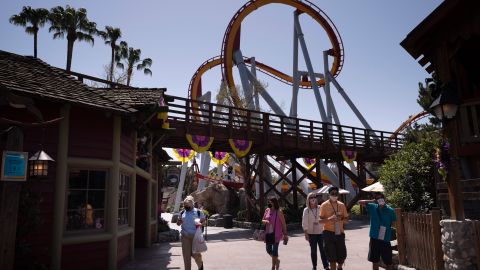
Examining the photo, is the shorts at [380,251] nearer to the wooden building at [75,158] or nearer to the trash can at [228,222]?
the wooden building at [75,158]

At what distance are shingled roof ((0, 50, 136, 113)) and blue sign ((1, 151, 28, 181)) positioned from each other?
3.41 ft

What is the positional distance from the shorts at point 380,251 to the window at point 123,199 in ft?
17.5

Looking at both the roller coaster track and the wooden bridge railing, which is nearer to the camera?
the wooden bridge railing

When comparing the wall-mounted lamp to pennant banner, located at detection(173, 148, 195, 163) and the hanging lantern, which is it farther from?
pennant banner, located at detection(173, 148, 195, 163)

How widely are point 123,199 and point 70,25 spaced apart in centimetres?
2176

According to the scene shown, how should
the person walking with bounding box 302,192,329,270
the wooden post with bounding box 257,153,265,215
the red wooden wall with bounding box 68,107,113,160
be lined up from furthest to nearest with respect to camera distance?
the wooden post with bounding box 257,153,265,215, the red wooden wall with bounding box 68,107,113,160, the person walking with bounding box 302,192,329,270

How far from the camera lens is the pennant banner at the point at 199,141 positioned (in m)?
15.4

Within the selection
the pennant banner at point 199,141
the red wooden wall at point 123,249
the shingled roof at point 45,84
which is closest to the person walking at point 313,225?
the shingled roof at point 45,84

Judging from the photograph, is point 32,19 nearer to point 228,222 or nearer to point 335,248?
point 228,222

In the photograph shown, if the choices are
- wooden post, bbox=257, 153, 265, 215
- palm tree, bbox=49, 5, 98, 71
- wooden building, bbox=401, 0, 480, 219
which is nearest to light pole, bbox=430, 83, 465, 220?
wooden building, bbox=401, 0, 480, 219

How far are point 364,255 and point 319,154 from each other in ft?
37.9

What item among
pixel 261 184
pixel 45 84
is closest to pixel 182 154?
pixel 261 184

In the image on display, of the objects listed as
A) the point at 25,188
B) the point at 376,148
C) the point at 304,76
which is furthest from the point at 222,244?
the point at 304,76

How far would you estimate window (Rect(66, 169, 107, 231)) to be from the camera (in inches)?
290
